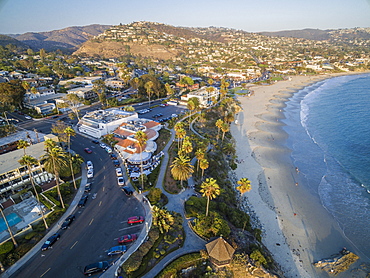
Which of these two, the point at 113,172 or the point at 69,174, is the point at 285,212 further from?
the point at 69,174

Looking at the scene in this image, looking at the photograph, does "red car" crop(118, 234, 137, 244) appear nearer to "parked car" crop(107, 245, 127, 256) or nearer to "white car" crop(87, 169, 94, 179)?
"parked car" crop(107, 245, 127, 256)

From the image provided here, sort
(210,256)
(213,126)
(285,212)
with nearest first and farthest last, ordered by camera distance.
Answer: (210,256) < (285,212) < (213,126)

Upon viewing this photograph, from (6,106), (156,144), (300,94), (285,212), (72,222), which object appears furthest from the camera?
(300,94)

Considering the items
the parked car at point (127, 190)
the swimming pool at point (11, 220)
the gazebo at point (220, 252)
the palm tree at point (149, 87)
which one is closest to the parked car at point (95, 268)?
the gazebo at point (220, 252)

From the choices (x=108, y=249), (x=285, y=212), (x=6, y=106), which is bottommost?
(x=285, y=212)

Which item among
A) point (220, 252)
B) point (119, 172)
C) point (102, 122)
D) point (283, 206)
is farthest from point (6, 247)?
point (283, 206)

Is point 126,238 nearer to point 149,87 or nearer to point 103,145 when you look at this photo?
point 103,145

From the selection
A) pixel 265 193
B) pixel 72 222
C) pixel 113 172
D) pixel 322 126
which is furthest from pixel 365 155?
pixel 72 222

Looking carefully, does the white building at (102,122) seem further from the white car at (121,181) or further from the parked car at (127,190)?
the parked car at (127,190)
